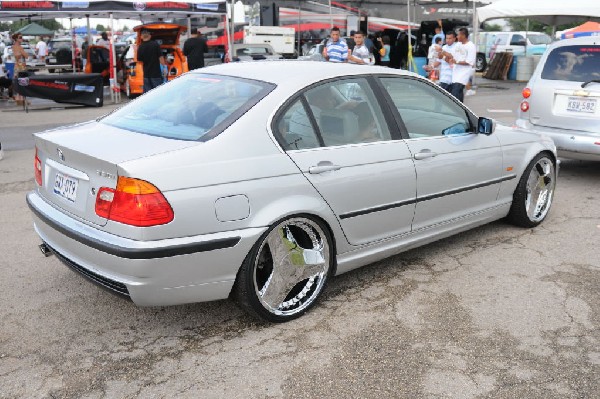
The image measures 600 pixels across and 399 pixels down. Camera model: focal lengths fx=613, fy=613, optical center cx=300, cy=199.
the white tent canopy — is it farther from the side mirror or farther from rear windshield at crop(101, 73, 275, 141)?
rear windshield at crop(101, 73, 275, 141)

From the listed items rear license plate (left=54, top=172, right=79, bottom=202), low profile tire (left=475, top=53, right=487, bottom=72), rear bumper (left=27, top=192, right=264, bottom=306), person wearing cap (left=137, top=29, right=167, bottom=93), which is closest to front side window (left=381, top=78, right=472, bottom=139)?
rear bumper (left=27, top=192, right=264, bottom=306)

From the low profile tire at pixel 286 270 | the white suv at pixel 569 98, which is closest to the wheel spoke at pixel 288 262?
the low profile tire at pixel 286 270

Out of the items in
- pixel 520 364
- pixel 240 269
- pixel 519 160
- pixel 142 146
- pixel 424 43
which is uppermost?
pixel 424 43

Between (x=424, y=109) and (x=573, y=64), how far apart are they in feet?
11.7

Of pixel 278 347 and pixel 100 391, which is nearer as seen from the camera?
pixel 100 391

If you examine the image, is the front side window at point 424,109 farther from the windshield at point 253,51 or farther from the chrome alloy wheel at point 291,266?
the windshield at point 253,51

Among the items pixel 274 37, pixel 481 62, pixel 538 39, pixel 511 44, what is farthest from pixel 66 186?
pixel 538 39

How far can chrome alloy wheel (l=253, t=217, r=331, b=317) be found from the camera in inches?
136

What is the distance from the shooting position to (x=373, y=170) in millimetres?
3781

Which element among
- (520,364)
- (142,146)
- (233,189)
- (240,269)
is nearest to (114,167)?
(142,146)

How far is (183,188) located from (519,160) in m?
3.07

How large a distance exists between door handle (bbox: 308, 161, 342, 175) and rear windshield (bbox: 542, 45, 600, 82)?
4.58 metres

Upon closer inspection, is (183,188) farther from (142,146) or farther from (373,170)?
(373,170)

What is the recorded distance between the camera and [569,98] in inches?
272
